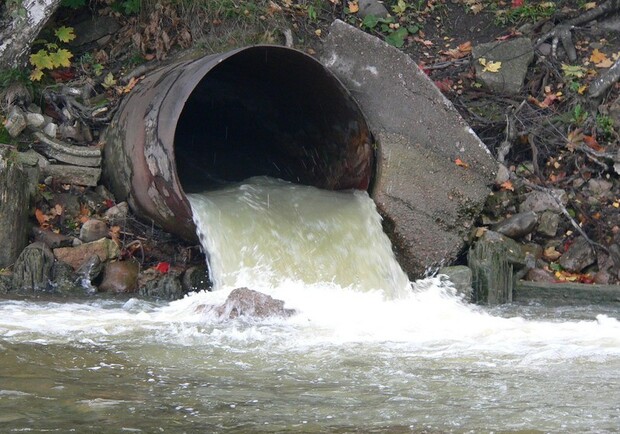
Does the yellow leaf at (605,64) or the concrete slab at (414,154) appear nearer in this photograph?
the concrete slab at (414,154)

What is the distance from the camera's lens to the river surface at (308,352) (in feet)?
12.0

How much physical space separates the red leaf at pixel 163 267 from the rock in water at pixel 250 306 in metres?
1.31

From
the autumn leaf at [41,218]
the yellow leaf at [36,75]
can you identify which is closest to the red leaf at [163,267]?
the autumn leaf at [41,218]

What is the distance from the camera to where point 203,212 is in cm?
691

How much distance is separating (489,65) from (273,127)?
2.08m

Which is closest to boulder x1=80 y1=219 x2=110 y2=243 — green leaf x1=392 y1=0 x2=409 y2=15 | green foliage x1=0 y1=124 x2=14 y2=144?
green foliage x1=0 y1=124 x2=14 y2=144

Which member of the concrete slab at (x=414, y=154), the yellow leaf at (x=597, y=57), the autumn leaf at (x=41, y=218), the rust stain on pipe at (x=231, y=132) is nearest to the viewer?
the rust stain on pipe at (x=231, y=132)

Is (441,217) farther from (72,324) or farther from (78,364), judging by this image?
(78,364)

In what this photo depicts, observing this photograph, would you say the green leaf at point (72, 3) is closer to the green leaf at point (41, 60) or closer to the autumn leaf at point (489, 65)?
the green leaf at point (41, 60)

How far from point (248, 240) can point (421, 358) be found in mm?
2433

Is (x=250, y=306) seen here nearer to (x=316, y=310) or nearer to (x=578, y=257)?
(x=316, y=310)

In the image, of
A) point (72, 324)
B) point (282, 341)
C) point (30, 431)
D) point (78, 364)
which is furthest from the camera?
point (72, 324)

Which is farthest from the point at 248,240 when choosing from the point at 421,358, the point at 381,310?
the point at 421,358

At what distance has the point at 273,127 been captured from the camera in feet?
28.8
